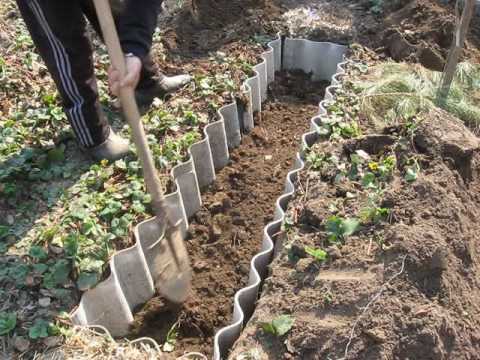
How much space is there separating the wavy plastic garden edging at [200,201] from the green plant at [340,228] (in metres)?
0.37

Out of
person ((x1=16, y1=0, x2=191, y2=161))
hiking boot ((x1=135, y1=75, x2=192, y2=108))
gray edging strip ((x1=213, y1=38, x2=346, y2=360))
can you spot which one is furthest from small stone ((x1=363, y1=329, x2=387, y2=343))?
hiking boot ((x1=135, y1=75, x2=192, y2=108))

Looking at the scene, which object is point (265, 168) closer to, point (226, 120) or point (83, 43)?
point (226, 120)

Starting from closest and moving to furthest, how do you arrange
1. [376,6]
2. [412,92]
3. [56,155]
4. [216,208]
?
[56,155]
[216,208]
[412,92]
[376,6]

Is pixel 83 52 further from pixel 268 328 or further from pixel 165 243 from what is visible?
pixel 268 328

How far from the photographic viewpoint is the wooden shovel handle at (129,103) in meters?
2.02

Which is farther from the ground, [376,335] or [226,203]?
[376,335]

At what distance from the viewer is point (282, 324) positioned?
2.10 metres

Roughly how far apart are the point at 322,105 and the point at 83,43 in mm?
1704

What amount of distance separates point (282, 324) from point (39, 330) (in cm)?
108

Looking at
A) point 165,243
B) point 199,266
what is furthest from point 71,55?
point 199,266

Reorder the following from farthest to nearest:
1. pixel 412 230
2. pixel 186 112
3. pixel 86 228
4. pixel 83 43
Result: 1. pixel 186 112
2. pixel 83 43
3. pixel 86 228
4. pixel 412 230

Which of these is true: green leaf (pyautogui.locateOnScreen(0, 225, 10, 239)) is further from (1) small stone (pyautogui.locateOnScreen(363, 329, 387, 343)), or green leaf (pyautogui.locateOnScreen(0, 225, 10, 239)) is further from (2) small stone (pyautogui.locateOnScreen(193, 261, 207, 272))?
(1) small stone (pyautogui.locateOnScreen(363, 329, 387, 343))

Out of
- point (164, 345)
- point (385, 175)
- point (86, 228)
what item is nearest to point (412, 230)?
point (385, 175)

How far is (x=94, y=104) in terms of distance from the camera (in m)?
2.86
